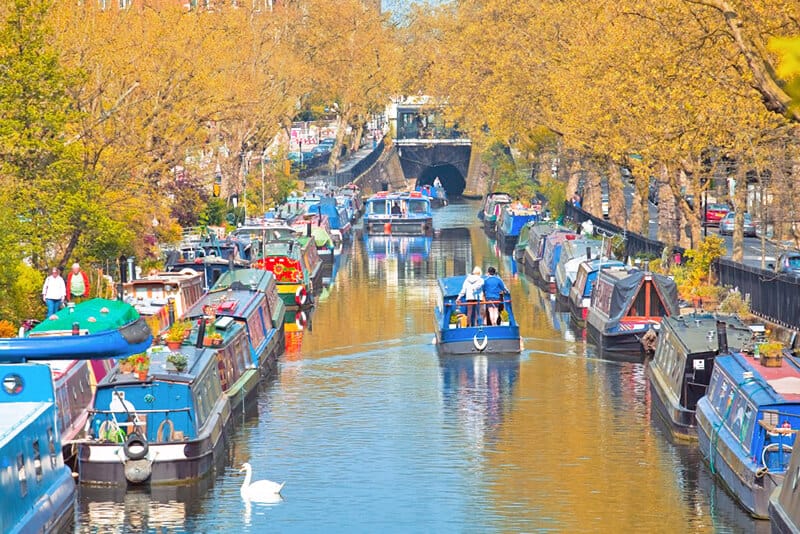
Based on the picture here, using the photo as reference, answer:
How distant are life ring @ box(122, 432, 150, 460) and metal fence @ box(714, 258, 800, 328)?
1828cm

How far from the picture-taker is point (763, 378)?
26250mm

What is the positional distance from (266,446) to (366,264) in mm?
42016

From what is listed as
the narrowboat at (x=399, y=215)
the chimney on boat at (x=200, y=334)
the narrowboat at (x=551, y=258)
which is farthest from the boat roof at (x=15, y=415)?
the narrowboat at (x=399, y=215)

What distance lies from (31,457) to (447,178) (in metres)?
115

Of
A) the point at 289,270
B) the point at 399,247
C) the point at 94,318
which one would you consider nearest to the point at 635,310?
the point at 289,270

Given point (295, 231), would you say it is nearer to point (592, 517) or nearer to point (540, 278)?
point (540, 278)

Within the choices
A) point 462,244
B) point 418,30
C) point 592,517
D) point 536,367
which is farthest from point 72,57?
point 418,30

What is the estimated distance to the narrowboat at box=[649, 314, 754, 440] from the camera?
104 ft

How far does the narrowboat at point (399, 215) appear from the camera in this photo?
91750 millimetres

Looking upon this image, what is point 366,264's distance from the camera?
7438 cm

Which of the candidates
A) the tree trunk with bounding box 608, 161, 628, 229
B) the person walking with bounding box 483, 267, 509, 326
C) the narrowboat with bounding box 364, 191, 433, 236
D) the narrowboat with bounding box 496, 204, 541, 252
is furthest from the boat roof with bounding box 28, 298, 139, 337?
the narrowboat with bounding box 364, 191, 433, 236

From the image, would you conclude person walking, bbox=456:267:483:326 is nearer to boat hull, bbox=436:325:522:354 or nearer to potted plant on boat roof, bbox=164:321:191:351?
boat hull, bbox=436:325:522:354

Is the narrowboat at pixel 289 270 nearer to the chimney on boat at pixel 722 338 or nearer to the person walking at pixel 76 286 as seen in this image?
the person walking at pixel 76 286

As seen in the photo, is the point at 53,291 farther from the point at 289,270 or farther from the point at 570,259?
the point at 570,259
